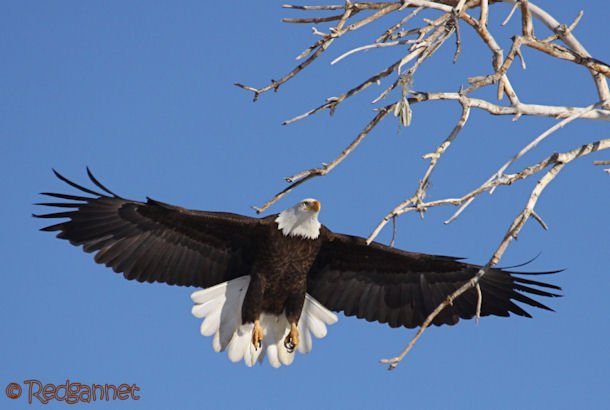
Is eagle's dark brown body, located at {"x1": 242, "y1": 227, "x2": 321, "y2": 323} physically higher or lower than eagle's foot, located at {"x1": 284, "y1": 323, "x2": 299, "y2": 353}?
higher

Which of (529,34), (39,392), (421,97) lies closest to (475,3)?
(529,34)

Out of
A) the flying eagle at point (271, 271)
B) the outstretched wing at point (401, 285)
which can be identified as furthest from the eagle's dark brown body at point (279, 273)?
the outstretched wing at point (401, 285)

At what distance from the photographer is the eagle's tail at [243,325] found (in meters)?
7.04

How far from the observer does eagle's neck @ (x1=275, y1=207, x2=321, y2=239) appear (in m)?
6.68

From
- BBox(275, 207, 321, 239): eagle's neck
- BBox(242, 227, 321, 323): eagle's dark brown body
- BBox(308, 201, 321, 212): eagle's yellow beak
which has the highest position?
BBox(308, 201, 321, 212): eagle's yellow beak

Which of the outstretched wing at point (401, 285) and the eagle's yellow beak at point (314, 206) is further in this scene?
the outstretched wing at point (401, 285)

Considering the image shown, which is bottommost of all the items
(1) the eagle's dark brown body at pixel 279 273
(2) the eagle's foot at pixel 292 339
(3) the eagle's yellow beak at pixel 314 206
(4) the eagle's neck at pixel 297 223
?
(2) the eagle's foot at pixel 292 339

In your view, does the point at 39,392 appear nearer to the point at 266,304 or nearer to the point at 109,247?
the point at 109,247

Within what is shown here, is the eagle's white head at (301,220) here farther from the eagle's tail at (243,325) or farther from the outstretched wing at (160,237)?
the eagle's tail at (243,325)

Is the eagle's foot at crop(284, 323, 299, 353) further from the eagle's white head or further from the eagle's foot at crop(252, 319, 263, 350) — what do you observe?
the eagle's white head

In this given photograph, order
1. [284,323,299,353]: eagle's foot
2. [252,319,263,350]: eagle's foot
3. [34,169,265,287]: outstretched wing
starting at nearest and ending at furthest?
1. [34,169,265,287]: outstretched wing
2. [252,319,263,350]: eagle's foot
3. [284,323,299,353]: eagle's foot

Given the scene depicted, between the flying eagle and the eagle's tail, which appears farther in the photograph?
the eagle's tail

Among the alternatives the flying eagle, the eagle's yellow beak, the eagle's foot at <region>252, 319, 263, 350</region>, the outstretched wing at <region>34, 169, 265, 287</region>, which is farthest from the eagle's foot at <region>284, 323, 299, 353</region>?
the eagle's yellow beak

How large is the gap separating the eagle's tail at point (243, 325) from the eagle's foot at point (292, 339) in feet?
0.10
